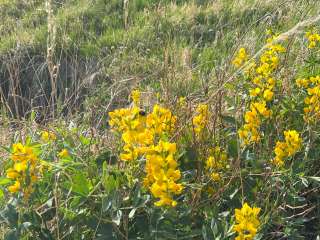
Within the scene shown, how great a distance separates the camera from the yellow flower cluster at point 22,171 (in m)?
1.58

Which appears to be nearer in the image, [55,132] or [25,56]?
[55,132]

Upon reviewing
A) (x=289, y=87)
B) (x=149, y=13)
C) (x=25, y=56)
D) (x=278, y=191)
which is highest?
(x=289, y=87)

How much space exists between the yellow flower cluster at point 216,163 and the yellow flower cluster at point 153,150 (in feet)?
0.61

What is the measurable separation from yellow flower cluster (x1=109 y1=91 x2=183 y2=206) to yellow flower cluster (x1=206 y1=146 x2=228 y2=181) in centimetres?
19

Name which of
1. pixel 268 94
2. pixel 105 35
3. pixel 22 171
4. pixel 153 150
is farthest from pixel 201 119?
pixel 105 35

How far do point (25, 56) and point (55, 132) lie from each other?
2.84 m

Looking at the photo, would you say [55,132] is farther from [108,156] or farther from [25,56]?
[25,56]

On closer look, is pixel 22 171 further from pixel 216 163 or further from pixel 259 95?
pixel 259 95

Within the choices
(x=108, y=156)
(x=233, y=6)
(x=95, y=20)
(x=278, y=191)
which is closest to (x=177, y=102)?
(x=108, y=156)

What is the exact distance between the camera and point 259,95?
7.25 feet

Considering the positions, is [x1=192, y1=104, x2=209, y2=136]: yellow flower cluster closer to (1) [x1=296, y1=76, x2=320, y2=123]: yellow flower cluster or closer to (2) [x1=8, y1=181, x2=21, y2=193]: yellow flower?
(1) [x1=296, y1=76, x2=320, y2=123]: yellow flower cluster

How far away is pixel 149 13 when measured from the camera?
489 centimetres

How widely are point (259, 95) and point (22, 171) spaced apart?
1.05 meters

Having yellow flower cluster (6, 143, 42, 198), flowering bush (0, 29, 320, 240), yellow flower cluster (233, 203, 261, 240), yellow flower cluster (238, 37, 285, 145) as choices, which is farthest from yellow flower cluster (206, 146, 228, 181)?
yellow flower cluster (6, 143, 42, 198)
